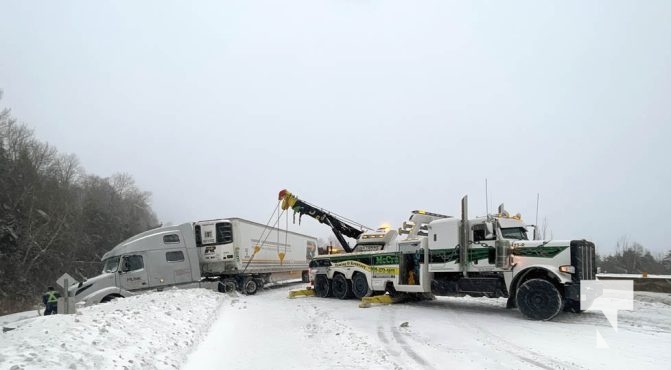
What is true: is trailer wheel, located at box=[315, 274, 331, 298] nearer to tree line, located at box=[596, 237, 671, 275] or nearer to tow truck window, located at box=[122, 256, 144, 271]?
tow truck window, located at box=[122, 256, 144, 271]

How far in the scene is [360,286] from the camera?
738 inches

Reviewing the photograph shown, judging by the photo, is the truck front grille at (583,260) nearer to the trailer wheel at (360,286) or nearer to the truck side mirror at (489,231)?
the truck side mirror at (489,231)

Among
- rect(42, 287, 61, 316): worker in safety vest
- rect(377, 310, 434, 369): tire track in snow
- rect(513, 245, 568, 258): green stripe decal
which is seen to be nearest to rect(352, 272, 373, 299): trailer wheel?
rect(377, 310, 434, 369): tire track in snow

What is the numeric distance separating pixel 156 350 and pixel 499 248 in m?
9.84

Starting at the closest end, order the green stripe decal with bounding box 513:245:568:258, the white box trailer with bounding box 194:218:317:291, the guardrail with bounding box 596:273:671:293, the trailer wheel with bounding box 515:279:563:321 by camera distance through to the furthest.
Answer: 1. the trailer wheel with bounding box 515:279:563:321
2. the green stripe decal with bounding box 513:245:568:258
3. the guardrail with bounding box 596:273:671:293
4. the white box trailer with bounding box 194:218:317:291

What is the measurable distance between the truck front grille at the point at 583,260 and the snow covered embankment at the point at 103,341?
9438mm

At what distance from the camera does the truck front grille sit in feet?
40.0

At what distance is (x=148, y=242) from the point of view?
20.2m

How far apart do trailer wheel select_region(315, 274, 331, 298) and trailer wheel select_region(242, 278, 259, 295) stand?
5.21 meters

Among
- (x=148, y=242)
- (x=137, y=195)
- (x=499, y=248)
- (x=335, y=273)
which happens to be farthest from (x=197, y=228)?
(x=137, y=195)

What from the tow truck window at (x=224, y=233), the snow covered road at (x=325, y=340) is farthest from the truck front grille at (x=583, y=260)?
the tow truck window at (x=224, y=233)

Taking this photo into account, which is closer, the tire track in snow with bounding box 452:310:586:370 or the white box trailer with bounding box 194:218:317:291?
the tire track in snow with bounding box 452:310:586:370

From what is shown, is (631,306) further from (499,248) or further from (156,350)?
(156,350)

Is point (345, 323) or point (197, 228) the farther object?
point (197, 228)
